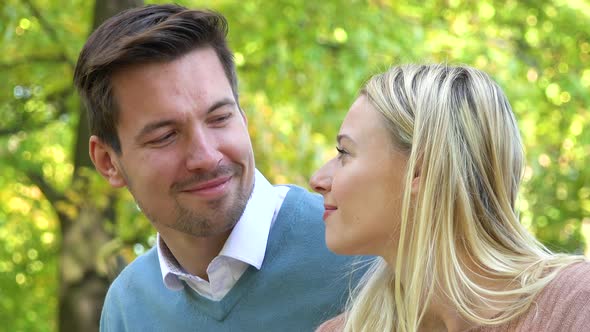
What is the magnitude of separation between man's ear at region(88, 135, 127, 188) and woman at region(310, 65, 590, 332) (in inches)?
33.7

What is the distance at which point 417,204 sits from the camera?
2.18 metres

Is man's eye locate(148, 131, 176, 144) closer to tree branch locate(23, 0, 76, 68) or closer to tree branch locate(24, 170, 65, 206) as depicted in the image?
tree branch locate(23, 0, 76, 68)

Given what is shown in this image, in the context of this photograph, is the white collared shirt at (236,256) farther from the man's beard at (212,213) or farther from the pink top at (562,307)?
the pink top at (562,307)

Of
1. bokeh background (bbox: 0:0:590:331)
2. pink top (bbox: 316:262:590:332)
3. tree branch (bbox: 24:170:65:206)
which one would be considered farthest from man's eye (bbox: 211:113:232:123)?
tree branch (bbox: 24:170:65:206)

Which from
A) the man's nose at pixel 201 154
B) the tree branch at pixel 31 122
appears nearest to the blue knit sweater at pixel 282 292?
the man's nose at pixel 201 154

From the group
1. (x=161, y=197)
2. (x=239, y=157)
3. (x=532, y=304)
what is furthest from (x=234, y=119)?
(x=532, y=304)

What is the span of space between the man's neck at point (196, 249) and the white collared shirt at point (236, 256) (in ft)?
0.09

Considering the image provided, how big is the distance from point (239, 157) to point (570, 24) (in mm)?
4699

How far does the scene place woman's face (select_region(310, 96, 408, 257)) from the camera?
221 cm

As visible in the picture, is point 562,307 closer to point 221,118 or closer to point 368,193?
point 368,193

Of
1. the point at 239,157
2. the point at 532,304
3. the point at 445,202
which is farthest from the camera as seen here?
the point at 239,157

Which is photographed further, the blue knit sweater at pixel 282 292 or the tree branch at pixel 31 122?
the tree branch at pixel 31 122

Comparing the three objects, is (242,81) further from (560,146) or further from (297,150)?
(560,146)

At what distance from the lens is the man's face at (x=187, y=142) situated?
8.52ft
